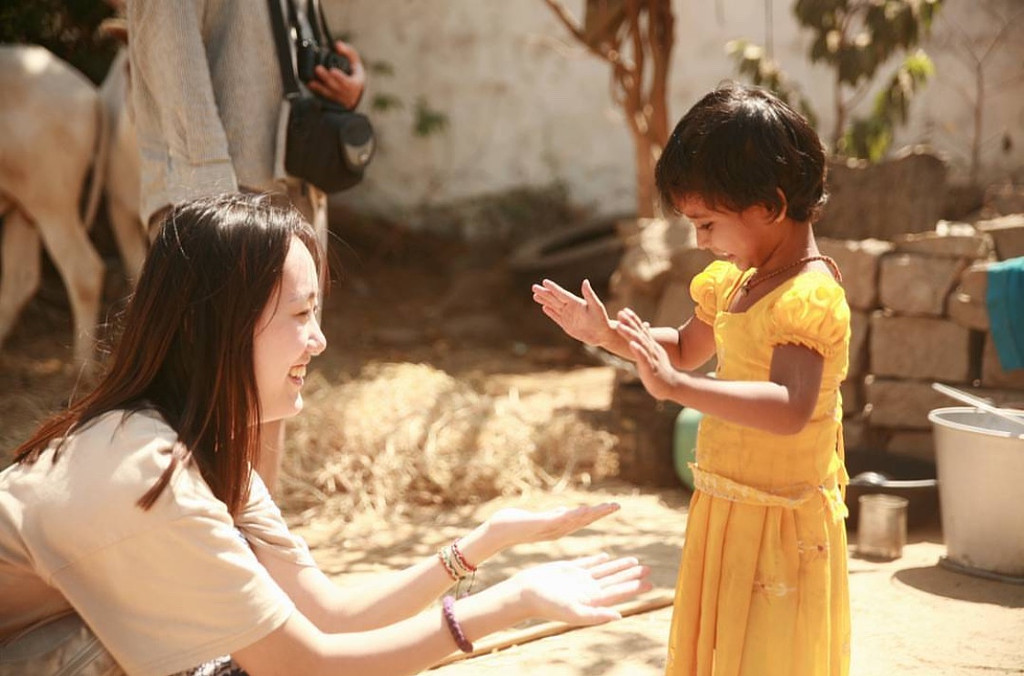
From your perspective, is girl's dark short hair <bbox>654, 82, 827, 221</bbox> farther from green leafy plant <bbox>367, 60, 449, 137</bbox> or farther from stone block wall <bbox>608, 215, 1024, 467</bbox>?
green leafy plant <bbox>367, 60, 449, 137</bbox>

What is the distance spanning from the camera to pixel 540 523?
1964 mm

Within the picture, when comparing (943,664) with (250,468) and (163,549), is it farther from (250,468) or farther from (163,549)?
(163,549)

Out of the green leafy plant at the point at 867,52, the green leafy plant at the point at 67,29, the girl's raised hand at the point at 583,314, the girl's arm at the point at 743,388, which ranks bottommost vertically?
the girl's arm at the point at 743,388

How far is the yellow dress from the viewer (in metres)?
2.12

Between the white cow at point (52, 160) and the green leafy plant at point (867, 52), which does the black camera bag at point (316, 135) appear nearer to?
the white cow at point (52, 160)

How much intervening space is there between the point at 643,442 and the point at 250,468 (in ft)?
10.1

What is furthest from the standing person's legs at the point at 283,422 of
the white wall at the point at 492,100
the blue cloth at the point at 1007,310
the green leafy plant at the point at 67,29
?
the white wall at the point at 492,100

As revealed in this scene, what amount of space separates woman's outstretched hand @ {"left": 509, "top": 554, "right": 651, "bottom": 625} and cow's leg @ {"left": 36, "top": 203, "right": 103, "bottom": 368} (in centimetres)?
498

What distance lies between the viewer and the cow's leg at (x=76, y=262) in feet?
20.1

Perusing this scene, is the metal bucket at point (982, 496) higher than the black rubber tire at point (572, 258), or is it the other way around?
the black rubber tire at point (572, 258)

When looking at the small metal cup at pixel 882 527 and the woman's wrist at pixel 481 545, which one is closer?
the woman's wrist at pixel 481 545

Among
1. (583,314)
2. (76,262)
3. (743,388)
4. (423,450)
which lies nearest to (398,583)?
(583,314)

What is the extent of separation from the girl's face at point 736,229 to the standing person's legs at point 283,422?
1311mm

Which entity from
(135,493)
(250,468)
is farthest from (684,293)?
(135,493)
